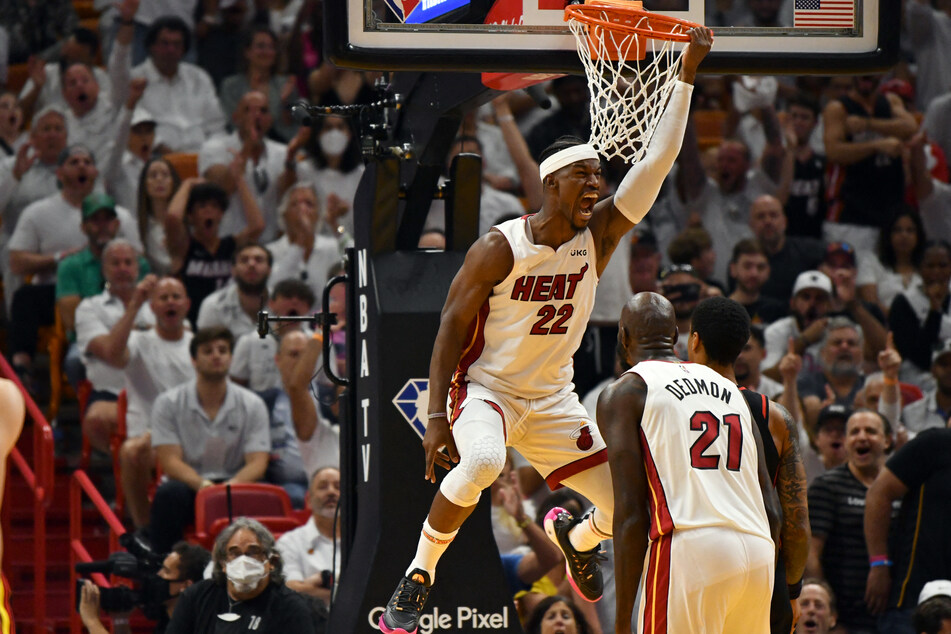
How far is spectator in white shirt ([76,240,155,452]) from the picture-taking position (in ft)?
35.8

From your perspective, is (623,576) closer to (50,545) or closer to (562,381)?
(562,381)

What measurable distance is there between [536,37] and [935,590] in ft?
13.4

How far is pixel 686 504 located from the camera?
18.9 feet

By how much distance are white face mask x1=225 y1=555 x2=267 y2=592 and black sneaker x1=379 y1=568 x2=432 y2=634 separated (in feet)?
6.00

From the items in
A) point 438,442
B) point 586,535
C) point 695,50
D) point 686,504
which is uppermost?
point 695,50

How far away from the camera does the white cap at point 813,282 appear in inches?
472

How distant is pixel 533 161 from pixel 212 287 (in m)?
2.94

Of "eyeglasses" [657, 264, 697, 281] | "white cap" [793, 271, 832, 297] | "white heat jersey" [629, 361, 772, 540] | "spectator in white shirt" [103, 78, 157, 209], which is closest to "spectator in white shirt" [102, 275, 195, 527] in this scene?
"spectator in white shirt" [103, 78, 157, 209]

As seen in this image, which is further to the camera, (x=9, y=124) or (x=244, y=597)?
(x=9, y=124)

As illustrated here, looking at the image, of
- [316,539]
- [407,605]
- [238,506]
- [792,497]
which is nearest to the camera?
[792,497]

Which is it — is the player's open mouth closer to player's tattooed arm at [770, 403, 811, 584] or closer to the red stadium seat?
player's tattooed arm at [770, 403, 811, 584]

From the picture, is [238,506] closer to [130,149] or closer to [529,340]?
[529,340]

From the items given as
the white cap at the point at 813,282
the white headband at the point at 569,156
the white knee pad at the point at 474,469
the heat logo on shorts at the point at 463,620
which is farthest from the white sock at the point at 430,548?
the white cap at the point at 813,282

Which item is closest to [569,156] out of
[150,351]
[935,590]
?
[935,590]
